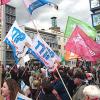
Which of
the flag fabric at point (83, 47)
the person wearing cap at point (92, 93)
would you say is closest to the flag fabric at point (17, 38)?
the flag fabric at point (83, 47)

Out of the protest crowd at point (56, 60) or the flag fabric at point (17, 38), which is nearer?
the protest crowd at point (56, 60)

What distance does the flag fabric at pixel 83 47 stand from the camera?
1000 centimetres

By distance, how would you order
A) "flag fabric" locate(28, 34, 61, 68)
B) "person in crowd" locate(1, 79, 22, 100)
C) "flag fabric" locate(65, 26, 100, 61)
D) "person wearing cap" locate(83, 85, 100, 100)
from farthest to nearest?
1. "flag fabric" locate(65, 26, 100, 61)
2. "flag fabric" locate(28, 34, 61, 68)
3. "person in crowd" locate(1, 79, 22, 100)
4. "person wearing cap" locate(83, 85, 100, 100)

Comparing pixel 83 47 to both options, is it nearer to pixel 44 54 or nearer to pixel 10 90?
pixel 44 54

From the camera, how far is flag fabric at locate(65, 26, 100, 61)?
32.8 ft

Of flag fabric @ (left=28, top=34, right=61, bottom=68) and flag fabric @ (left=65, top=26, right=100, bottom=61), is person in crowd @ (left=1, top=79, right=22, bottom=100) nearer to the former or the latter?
flag fabric @ (left=28, top=34, right=61, bottom=68)

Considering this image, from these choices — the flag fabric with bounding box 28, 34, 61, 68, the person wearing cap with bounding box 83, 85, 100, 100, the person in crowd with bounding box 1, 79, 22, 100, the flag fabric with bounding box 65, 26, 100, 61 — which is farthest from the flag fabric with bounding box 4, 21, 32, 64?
the person wearing cap with bounding box 83, 85, 100, 100

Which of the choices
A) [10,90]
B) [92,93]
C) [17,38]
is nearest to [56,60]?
[17,38]

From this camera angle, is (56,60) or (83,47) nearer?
(56,60)

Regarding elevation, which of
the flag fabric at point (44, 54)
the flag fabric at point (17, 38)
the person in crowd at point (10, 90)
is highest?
the flag fabric at point (17, 38)

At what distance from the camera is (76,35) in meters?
10.7

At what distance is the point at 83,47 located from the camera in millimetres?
10188

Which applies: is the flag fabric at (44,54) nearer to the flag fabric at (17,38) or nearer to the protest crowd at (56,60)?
the protest crowd at (56,60)

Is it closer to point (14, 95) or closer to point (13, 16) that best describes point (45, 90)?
point (14, 95)
